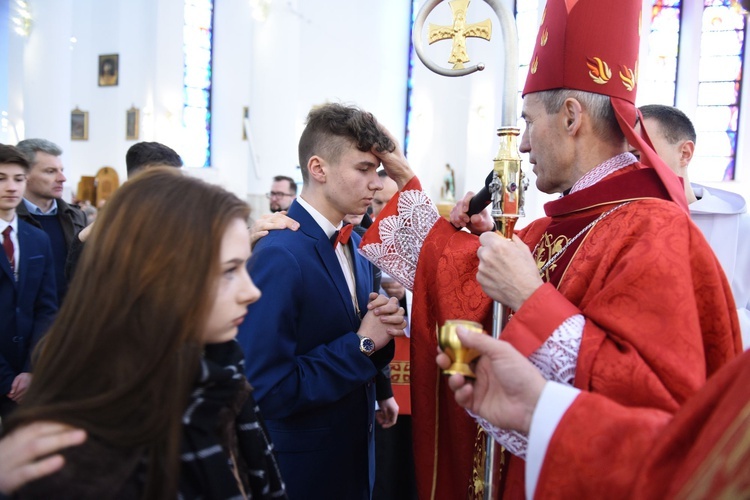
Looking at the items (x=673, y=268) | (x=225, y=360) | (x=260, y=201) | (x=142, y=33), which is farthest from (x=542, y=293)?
(x=142, y=33)

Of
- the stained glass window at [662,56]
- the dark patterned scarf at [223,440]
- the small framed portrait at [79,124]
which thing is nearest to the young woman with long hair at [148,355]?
the dark patterned scarf at [223,440]

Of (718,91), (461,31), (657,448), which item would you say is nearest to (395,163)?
(461,31)

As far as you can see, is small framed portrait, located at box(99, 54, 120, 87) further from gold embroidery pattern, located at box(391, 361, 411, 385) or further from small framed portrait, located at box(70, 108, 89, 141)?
gold embroidery pattern, located at box(391, 361, 411, 385)

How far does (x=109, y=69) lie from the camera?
18.0 m

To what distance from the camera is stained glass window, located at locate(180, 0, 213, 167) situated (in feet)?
57.6

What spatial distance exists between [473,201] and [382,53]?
1365 cm

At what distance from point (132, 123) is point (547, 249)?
17.7 metres

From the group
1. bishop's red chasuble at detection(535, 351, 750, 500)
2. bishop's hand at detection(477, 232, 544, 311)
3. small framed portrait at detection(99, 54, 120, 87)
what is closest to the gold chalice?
bishop's red chasuble at detection(535, 351, 750, 500)

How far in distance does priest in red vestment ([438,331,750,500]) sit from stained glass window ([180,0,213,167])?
17.3 metres

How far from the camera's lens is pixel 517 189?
177cm

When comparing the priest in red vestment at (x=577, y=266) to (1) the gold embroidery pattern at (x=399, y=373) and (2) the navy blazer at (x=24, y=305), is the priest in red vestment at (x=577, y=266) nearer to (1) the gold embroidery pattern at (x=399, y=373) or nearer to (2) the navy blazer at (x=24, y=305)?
(1) the gold embroidery pattern at (x=399, y=373)

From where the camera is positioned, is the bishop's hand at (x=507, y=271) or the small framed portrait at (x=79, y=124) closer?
the bishop's hand at (x=507, y=271)

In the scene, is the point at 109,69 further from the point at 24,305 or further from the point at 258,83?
the point at 24,305

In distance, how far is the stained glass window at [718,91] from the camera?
39.0ft
